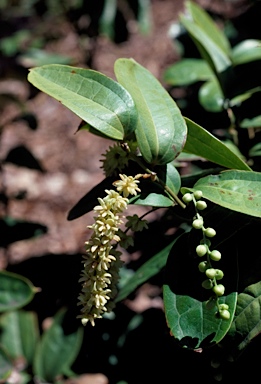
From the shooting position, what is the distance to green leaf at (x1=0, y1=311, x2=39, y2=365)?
5.44ft

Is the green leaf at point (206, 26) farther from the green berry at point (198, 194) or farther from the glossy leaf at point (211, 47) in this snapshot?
the green berry at point (198, 194)

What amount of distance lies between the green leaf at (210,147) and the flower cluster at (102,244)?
4.8 inches

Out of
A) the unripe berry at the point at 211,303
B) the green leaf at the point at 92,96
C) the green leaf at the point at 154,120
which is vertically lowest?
the unripe berry at the point at 211,303

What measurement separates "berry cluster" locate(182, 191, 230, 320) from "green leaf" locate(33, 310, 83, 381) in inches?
29.5

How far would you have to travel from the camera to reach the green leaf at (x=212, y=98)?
126 cm

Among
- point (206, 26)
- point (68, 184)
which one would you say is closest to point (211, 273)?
point (206, 26)

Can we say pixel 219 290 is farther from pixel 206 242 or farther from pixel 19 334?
pixel 19 334

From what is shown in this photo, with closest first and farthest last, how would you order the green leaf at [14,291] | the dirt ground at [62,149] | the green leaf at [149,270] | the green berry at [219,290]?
the green berry at [219,290] → the green leaf at [149,270] → the green leaf at [14,291] → the dirt ground at [62,149]

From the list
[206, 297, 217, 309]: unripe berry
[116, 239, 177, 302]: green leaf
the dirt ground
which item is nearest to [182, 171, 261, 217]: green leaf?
[206, 297, 217, 309]: unripe berry

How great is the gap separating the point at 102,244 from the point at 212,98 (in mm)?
625

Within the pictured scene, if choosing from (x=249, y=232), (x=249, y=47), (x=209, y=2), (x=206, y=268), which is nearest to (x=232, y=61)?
(x=249, y=47)

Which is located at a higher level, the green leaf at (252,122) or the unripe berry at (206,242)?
the unripe berry at (206,242)

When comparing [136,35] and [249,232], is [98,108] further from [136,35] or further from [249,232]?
[136,35]

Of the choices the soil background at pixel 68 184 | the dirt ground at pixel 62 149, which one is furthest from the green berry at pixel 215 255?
the dirt ground at pixel 62 149
